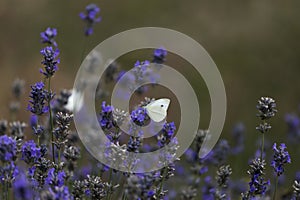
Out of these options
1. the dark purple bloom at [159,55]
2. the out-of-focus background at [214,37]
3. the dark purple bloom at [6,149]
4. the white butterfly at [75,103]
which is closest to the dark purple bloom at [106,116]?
the dark purple bloom at [6,149]

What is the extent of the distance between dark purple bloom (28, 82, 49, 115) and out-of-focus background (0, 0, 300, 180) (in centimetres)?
468

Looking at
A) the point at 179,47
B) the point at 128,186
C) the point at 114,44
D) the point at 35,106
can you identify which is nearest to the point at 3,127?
the point at 35,106

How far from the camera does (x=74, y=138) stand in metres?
3.66

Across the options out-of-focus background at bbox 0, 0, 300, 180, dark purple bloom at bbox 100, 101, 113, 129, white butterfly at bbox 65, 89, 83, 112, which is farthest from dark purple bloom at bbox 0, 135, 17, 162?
out-of-focus background at bbox 0, 0, 300, 180

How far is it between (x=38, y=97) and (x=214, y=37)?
639 cm

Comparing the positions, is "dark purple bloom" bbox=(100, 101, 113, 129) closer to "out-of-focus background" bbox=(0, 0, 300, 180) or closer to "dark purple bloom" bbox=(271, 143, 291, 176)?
"dark purple bloom" bbox=(271, 143, 291, 176)

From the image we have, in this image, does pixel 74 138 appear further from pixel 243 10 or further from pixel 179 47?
pixel 243 10

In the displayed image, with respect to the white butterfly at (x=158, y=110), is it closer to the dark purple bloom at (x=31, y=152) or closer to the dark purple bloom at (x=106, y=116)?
the dark purple bloom at (x=106, y=116)

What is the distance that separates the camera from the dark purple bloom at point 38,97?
2.54 meters

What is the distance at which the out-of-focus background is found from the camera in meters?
7.65

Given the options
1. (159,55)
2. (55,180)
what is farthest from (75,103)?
(55,180)

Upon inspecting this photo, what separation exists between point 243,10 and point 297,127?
4615 mm

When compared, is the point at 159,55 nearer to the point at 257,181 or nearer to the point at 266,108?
the point at 266,108

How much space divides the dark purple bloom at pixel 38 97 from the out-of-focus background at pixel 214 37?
4677 millimetres
